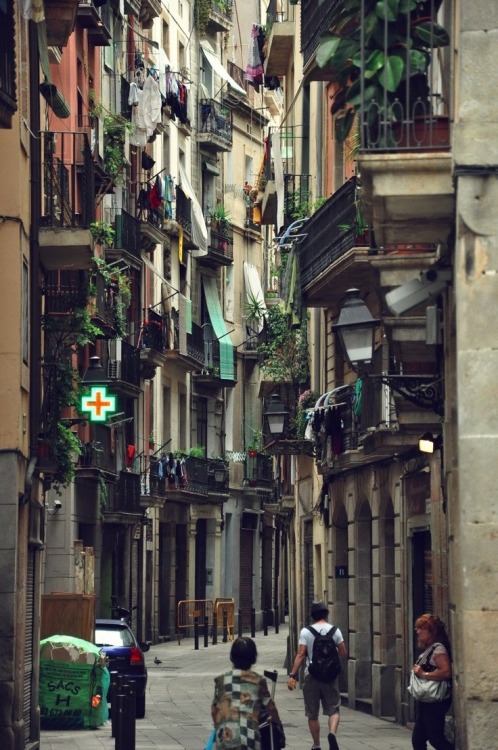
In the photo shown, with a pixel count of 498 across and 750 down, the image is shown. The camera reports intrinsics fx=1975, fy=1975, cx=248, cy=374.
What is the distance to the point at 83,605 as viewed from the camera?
27.2 m

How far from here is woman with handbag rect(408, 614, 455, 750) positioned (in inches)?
702

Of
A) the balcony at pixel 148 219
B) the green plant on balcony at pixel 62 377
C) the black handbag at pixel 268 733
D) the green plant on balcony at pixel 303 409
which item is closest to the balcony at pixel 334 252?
the green plant on balcony at pixel 303 409

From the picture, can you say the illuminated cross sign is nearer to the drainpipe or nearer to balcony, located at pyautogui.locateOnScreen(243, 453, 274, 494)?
the drainpipe

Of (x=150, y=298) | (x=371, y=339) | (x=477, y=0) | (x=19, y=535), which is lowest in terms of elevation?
(x=19, y=535)

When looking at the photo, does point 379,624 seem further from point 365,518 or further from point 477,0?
point 477,0

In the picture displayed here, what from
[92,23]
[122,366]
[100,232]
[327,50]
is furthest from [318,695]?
[122,366]

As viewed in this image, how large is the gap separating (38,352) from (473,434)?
1089 centimetres

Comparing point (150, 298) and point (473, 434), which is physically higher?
point (150, 298)

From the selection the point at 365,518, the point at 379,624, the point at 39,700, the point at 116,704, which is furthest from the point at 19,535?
the point at 365,518

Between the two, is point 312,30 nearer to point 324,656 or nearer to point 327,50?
point 324,656

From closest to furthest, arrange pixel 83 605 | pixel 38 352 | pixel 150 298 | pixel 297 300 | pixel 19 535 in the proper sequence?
1. pixel 19 535
2. pixel 38 352
3. pixel 83 605
4. pixel 297 300
5. pixel 150 298

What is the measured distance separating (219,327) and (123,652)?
1450 inches

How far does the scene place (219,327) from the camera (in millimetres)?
64312

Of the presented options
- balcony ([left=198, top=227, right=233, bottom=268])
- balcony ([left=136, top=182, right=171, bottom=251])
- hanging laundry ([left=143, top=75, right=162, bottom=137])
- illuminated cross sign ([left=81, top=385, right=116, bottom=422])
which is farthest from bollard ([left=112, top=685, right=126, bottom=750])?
balcony ([left=198, top=227, right=233, bottom=268])
